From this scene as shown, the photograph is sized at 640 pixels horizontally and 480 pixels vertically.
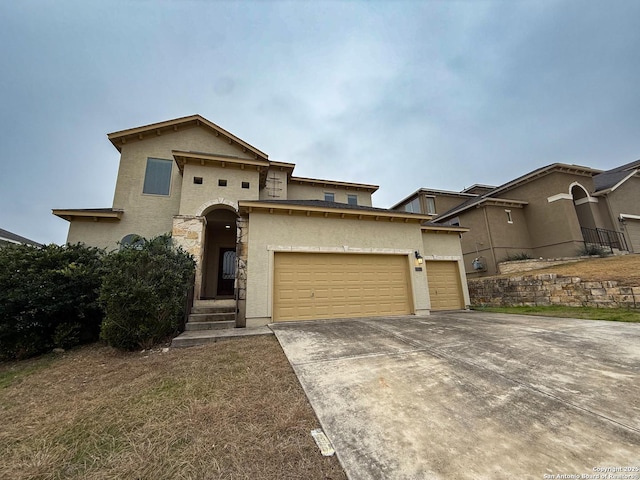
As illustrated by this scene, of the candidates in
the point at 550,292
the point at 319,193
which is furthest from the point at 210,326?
the point at 550,292

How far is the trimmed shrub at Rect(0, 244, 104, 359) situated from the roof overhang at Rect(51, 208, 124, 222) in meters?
4.62

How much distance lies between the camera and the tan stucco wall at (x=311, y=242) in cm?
661

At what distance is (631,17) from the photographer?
17.5 m

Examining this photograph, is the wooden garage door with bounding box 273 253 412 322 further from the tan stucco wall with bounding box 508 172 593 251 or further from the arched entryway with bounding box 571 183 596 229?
the arched entryway with bounding box 571 183 596 229

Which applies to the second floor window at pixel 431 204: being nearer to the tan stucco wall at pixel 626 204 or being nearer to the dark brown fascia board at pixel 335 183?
the dark brown fascia board at pixel 335 183

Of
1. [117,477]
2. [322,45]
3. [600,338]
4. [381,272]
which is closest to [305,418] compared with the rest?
[117,477]

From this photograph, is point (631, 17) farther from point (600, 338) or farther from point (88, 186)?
point (88, 186)

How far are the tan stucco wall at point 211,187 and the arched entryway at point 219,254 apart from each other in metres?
1.12

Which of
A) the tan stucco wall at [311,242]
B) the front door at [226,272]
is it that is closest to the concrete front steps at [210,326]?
the tan stucco wall at [311,242]

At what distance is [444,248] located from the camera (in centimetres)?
991

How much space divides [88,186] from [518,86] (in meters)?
56.5

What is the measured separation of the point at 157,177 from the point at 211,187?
3123mm

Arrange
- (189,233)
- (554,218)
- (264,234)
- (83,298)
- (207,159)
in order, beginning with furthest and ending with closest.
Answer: (554,218), (207,159), (189,233), (264,234), (83,298)

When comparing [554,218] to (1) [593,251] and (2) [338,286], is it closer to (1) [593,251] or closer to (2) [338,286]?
(1) [593,251]
